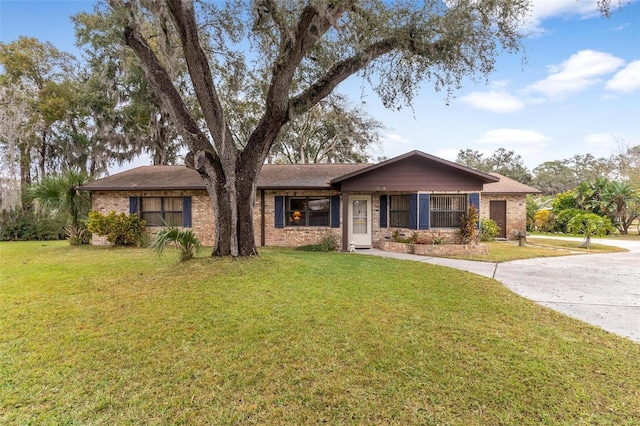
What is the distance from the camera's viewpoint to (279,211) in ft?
38.9

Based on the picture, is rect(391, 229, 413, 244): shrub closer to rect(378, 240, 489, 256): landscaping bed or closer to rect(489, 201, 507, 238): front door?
rect(378, 240, 489, 256): landscaping bed

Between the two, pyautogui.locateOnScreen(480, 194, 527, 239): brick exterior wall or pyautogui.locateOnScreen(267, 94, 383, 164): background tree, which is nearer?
pyautogui.locateOnScreen(480, 194, 527, 239): brick exterior wall

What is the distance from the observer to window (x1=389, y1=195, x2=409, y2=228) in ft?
38.2

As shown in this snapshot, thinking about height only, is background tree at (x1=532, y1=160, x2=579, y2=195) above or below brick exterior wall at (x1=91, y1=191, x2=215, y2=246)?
above

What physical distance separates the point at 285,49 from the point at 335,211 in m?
6.35

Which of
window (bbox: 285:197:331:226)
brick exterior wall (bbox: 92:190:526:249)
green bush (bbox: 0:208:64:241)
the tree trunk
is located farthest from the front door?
green bush (bbox: 0:208:64:241)

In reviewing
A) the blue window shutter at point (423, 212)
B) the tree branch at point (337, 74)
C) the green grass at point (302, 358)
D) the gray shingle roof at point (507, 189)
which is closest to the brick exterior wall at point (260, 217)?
the blue window shutter at point (423, 212)

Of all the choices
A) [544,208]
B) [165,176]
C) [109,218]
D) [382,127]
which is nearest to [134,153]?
[165,176]

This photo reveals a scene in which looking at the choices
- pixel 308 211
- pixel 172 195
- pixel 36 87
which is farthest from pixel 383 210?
pixel 36 87

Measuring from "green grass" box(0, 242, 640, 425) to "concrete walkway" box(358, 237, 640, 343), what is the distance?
578 millimetres

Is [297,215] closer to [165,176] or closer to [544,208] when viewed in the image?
[165,176]

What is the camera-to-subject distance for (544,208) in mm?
19750

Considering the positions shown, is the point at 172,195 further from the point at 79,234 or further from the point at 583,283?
the point at 583,283

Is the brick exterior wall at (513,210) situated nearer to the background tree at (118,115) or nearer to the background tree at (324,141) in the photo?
the background tree at (324,141)
